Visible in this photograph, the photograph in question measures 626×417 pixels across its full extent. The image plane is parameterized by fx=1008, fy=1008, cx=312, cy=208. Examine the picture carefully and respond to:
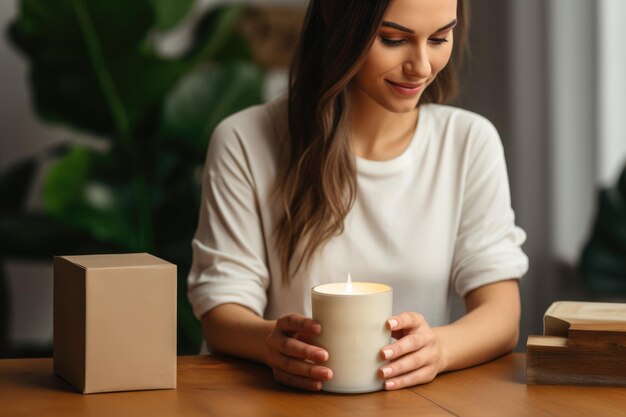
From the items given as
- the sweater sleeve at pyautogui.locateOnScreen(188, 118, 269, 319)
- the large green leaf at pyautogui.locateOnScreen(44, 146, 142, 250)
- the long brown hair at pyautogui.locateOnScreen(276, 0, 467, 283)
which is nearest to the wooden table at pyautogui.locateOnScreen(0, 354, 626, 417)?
the sweater sleeve at pyautogui.locateOnScreen(188, 118, 269, 319)

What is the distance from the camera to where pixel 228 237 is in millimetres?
1580

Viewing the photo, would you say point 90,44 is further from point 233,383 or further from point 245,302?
point 233,383

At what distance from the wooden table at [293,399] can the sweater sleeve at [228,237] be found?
0.82 feet

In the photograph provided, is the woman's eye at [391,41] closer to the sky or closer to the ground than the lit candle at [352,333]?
closer to the sky

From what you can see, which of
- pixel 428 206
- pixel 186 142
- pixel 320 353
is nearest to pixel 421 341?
pixel 320 353

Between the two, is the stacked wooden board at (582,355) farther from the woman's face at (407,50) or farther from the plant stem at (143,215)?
the plant stem at (143,215)

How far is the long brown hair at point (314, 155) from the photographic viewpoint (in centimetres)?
157

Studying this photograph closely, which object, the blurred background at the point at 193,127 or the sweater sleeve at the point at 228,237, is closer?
the sweater sleeve at the point at 228,237

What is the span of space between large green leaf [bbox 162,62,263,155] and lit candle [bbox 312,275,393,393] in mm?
1643

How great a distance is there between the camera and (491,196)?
5.38ft

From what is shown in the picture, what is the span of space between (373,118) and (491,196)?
23 centimetres

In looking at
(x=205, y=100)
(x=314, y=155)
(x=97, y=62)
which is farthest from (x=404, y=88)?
(x=97, y=62)

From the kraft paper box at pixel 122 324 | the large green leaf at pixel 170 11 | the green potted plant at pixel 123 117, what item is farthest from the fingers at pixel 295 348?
the large green leaf at pixel 170 11

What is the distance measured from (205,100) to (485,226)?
4.25 ft
